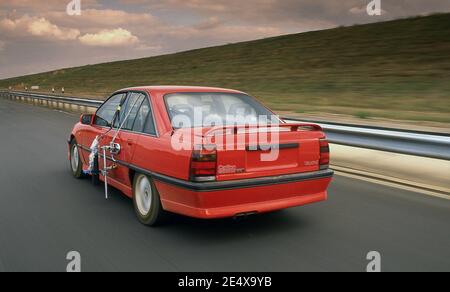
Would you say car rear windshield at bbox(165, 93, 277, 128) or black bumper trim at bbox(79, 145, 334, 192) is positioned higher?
car rear windshield at bbox(165, 93, 277, 128)

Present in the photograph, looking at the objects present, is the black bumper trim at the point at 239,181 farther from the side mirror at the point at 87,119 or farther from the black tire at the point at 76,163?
the black tire at the point at 76,163

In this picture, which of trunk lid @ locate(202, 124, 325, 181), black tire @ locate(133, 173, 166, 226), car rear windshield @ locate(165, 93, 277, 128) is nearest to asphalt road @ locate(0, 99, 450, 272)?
black tire @ locate(133, 173, 166, 226)

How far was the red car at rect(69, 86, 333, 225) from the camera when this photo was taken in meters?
4.73

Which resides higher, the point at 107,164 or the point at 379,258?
the point at 107,164

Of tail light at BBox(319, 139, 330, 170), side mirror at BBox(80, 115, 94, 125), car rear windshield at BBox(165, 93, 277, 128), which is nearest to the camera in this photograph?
tail light at BBox(319, 139, 330, 170)

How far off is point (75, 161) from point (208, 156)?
4022 millimetres

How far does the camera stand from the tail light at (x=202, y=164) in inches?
184

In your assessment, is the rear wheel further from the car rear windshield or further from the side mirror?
the car rear windshield

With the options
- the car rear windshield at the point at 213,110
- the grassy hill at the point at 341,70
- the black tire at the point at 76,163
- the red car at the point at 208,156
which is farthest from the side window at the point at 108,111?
the grassy hill at the point at 341,70

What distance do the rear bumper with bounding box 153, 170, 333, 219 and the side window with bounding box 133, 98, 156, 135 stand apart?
59 centimetres
